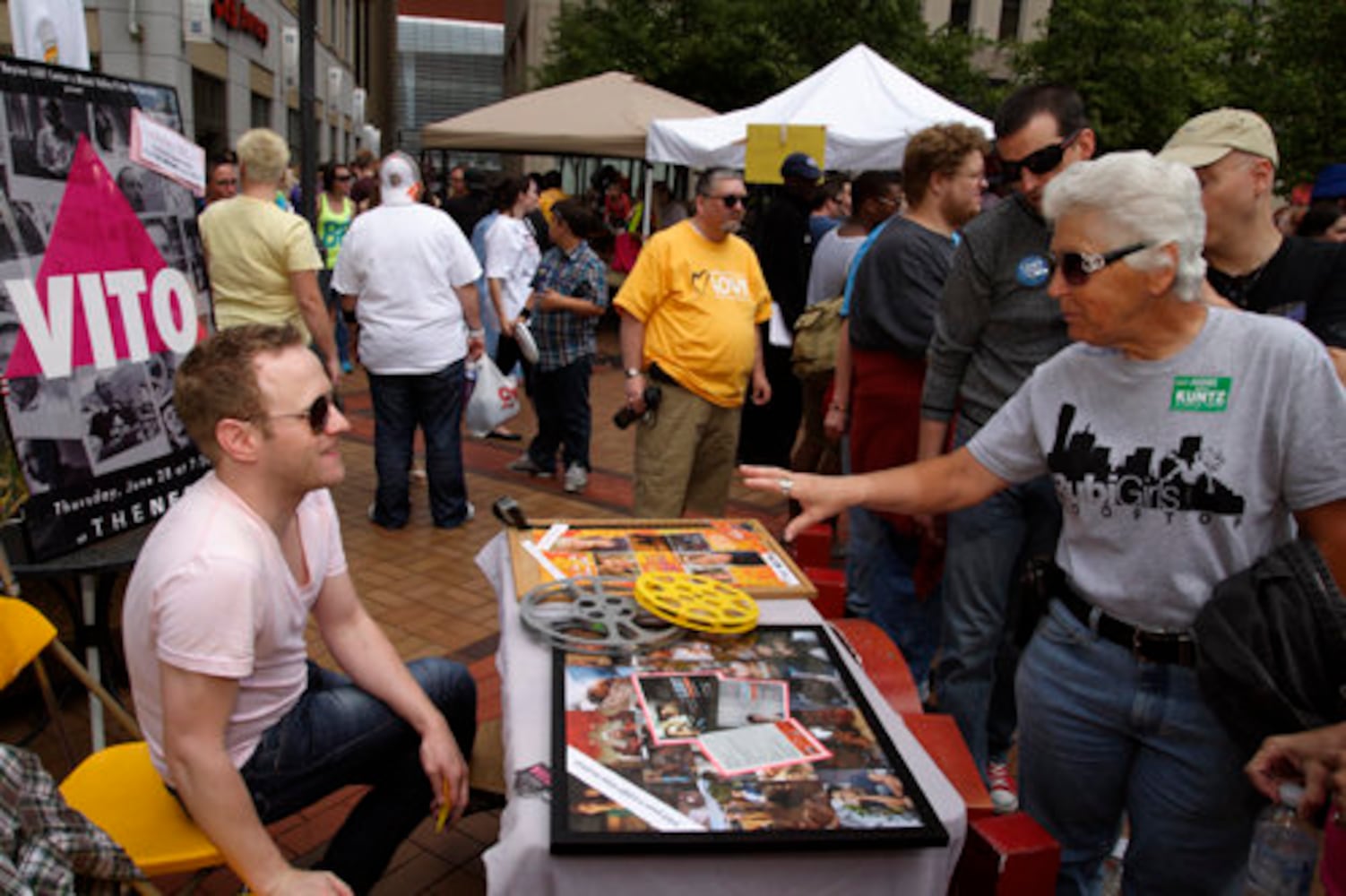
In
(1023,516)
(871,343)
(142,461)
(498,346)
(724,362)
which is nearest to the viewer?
(1023,516)

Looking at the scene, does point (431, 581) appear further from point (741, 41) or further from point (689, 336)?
point (741, 41)

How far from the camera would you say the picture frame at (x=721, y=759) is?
145 cm

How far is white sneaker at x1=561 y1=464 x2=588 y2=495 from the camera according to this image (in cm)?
622

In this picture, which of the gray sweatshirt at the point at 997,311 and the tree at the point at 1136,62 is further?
the tree at the point at 1136,62

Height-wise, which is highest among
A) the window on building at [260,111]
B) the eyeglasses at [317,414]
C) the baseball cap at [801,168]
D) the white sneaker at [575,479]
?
the window on building at [260,111]

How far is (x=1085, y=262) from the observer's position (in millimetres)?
1819

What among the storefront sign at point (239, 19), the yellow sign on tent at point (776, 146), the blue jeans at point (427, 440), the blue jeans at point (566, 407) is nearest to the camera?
the blue jeans at point (427, 440)

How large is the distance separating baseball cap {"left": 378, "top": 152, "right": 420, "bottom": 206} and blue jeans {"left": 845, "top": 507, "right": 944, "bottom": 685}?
2.89 meters

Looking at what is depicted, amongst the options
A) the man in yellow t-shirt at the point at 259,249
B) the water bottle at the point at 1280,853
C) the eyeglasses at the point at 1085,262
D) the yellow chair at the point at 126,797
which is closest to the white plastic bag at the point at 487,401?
the man in yellow t-shirt at the point at 259,249

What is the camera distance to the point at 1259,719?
167cm

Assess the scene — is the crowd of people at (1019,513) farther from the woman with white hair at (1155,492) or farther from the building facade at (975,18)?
the building facade at (975,18)

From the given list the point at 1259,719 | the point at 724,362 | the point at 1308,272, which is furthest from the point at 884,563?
the point at 1259,719

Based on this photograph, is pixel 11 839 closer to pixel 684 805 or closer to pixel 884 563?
pixel 684 805

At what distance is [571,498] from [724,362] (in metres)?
2.23
